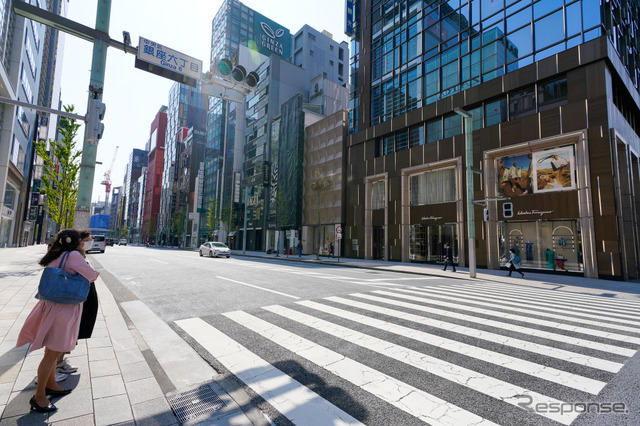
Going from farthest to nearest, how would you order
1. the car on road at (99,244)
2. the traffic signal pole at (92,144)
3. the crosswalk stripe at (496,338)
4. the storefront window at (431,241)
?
the car on road at (99,244) < the storefront window at (431,241) < the traffic signal pole at (92,144) < the crosswalk stripe at (496,338)

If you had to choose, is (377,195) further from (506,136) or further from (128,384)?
(128,384)

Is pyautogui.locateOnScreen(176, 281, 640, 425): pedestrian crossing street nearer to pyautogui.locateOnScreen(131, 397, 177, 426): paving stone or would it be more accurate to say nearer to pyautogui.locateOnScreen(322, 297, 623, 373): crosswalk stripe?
pyautogui.locateOnScreen(322, 297, 623, 373): crosswalk stripe

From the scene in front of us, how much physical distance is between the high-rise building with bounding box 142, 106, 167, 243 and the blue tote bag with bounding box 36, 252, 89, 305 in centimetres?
12543

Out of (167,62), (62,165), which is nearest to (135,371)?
(167,62)

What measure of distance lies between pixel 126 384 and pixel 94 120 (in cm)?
748

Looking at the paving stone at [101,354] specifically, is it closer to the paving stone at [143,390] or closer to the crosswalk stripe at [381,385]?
the paving stone at [143,390]

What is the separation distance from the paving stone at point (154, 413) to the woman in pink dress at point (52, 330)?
0.78m

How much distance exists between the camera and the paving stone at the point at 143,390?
10.1 feet

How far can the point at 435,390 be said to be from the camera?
3.20 meters

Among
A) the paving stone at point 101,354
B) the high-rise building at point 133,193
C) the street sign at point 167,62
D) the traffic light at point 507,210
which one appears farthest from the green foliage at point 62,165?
the high-rise building at point 133,193

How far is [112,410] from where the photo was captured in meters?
2.84

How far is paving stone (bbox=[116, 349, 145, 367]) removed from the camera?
13.2 feet

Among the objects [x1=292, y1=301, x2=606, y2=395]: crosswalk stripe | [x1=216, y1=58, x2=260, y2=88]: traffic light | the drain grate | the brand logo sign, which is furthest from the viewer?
the brand logo sign

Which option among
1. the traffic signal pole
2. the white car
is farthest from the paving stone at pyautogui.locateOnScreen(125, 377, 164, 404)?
the white car
